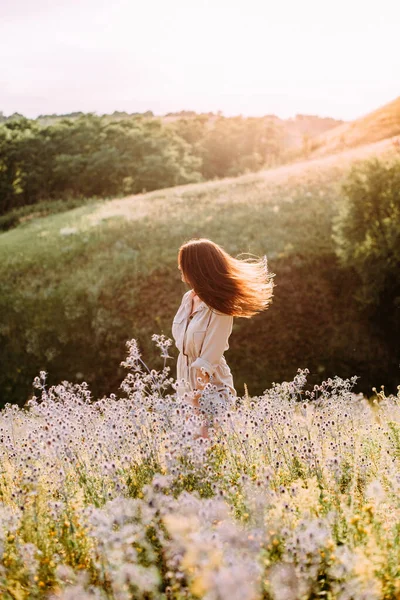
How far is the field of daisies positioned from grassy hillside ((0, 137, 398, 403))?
9.63 m

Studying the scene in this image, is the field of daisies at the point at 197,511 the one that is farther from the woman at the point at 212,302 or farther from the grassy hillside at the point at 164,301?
the grassy hillside at the point at 164,301

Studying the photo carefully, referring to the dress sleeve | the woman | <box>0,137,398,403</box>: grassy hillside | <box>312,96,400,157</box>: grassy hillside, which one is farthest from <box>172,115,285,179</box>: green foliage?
the dress sleeve

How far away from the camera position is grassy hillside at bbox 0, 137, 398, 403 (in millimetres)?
15039

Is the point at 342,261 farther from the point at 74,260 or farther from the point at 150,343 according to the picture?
the point at 74,260

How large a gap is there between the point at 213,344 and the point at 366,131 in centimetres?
Answer: 3642

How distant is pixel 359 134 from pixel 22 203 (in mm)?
26470

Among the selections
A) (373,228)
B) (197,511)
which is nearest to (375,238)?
(373,228)

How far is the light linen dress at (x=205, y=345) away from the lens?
5.40m

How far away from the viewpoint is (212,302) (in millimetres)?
5391

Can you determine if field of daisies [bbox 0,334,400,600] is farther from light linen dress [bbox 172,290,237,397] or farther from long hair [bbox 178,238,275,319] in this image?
long hair [bbox 178,238,275,319]

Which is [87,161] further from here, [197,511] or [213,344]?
[197,511]

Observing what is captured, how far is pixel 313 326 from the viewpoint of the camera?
15.6 metres

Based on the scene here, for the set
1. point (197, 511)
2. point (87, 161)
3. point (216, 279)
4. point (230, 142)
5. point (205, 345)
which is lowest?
point (197, 511)

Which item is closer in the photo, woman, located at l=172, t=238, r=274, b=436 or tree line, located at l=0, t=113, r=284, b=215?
woman, located at l=172, t=238, r=274, b=436
